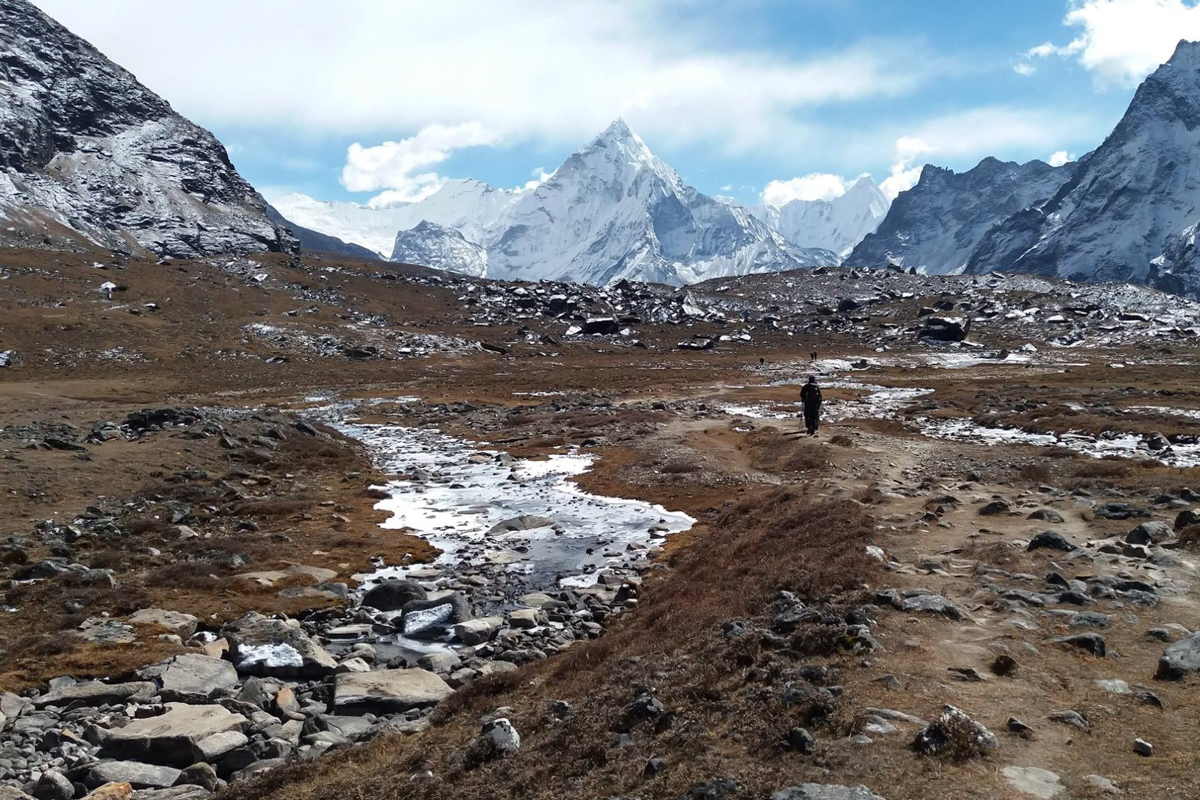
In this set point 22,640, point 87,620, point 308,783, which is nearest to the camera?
point 308,783

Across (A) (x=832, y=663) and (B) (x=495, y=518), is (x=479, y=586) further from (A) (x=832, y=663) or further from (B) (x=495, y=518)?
(A) (x=832, y=663)

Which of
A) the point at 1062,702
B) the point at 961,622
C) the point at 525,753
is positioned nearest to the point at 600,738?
the point at 525,753

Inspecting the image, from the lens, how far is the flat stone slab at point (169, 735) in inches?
405

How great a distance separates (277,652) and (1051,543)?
15024mm

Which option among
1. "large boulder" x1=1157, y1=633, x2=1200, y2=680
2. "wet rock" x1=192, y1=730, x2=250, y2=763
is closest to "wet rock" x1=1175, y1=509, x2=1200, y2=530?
"large boulder" x1=1157, y1=633, x2=1200, y2=680

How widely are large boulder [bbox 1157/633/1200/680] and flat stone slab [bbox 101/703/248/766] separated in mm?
12518

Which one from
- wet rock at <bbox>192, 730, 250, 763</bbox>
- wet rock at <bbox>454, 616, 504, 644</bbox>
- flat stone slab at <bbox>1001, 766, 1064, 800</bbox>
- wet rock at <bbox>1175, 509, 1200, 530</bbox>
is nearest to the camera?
flat stone slab at <bbox>1001, 766, 1064, 800</bbox>

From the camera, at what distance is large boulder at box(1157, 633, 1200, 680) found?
29.2 ft

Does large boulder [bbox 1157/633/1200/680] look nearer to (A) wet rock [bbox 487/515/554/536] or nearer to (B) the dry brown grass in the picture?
(A) wet rock [bbox 487/515/554/536]

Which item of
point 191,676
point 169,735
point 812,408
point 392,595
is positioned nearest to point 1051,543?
point 392,595

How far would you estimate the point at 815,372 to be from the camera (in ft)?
301

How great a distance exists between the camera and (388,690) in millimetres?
12320

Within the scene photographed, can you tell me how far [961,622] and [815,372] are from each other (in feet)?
275

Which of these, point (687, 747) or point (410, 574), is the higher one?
point (687, 747)
